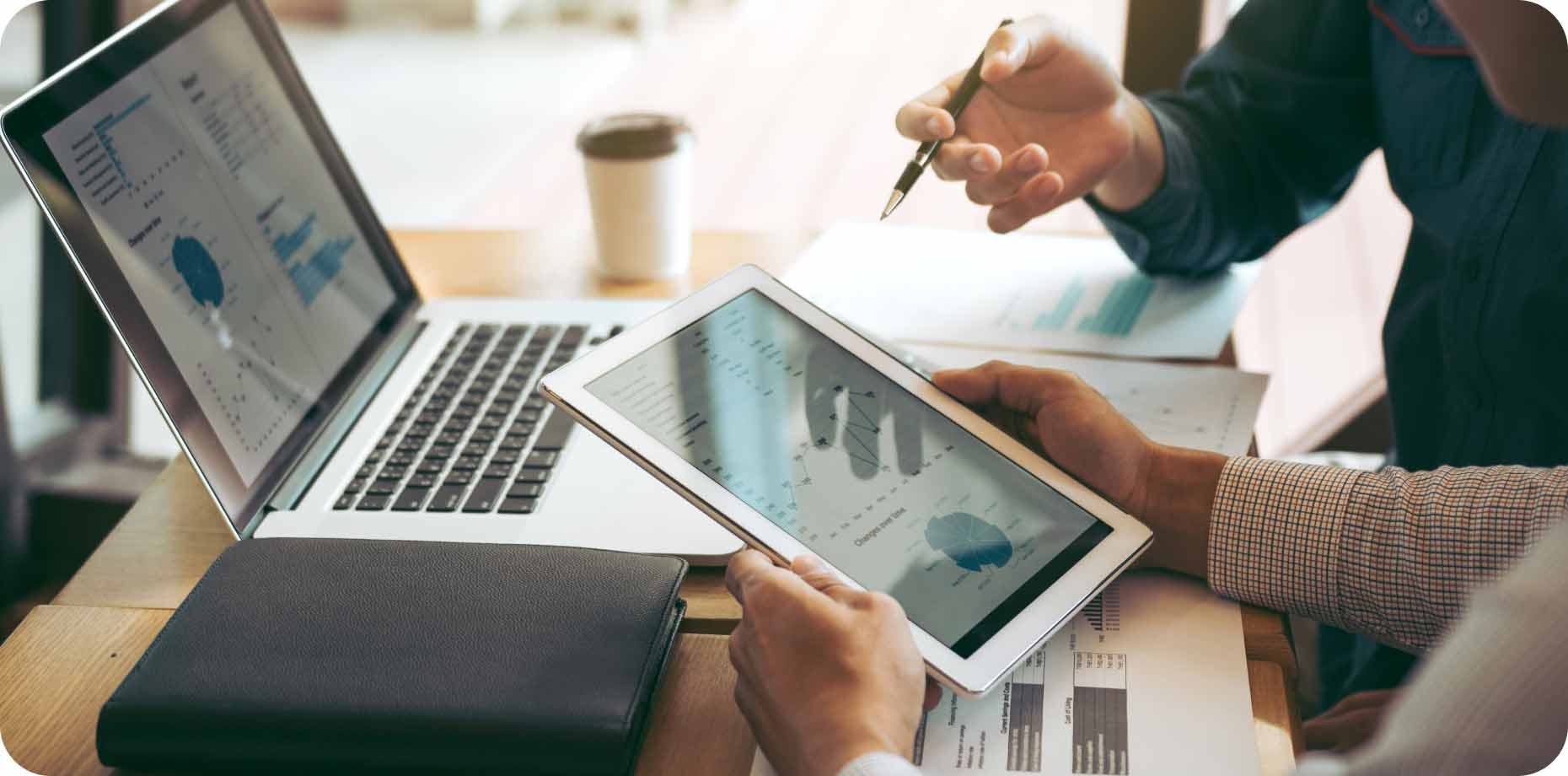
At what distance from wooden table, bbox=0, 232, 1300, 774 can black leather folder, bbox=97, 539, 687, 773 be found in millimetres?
27

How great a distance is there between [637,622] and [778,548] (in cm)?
8

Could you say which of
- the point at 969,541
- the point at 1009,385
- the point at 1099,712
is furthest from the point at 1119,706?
the point at 1009,385

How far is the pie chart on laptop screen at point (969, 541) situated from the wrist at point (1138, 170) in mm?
461

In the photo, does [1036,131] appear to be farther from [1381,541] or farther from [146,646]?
[146,646]

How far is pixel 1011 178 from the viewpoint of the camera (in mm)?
958

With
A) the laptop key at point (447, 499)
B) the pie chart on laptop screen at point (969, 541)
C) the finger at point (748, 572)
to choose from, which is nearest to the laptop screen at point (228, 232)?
the laptop key at point (447, 499)

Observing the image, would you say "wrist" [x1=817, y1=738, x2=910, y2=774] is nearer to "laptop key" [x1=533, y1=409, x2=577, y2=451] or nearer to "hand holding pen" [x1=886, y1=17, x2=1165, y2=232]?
"laptop key" [x1=533, y1=409, x2=577, y2=451]

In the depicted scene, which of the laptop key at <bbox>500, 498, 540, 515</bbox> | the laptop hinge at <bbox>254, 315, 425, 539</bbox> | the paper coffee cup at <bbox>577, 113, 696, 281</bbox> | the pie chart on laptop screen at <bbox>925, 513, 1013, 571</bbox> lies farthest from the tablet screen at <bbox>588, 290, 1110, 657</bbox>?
the paper coffee cup at <bbox>577, 113, 696, 281</bbox>

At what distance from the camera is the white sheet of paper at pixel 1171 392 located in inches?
33.6

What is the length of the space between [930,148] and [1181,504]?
34cm

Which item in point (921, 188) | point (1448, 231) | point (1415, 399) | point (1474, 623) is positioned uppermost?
point (1474, 623)

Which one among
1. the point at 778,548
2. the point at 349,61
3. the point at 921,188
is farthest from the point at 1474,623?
the point at 349,61

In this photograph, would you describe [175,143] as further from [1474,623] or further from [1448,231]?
[1448,231]

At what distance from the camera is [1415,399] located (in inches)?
40.5
